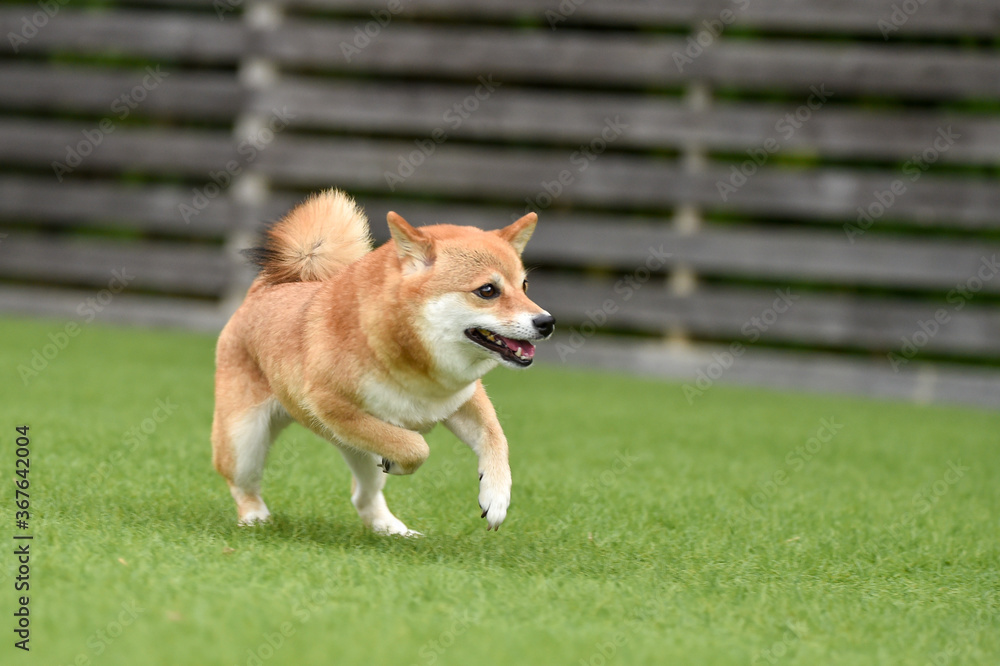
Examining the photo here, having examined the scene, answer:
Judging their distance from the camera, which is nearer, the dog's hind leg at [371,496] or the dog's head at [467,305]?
the dog's head at [467,305]

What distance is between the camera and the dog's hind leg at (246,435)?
134 inches

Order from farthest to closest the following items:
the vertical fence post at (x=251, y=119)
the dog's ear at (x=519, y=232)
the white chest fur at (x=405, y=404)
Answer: the vertical fence post at (x=251, y=119)
the dog's ear at (x=519, y=232)
the white chest fur at (x=405, y=404)

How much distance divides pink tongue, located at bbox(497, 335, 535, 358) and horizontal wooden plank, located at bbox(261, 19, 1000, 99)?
6196 millimetres

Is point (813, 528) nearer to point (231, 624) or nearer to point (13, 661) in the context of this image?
point (231, 624)

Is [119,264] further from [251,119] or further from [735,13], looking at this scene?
[735,13]

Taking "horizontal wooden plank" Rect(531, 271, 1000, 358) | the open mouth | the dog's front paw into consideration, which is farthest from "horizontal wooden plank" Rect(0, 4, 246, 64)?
the dog's front paw

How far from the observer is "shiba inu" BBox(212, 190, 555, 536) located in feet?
9.88

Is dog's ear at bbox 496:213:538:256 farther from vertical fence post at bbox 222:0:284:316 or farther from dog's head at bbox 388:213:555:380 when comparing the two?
vertical fence post at bbox 222:0:284:316

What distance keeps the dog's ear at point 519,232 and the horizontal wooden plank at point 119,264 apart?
6587mm

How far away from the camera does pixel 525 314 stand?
298cm

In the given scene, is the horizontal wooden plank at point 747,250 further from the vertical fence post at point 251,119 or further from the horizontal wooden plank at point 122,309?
the horizontal wooden plank at point 122,309

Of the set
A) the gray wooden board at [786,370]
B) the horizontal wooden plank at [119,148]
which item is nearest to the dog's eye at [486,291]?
the gray wooden board at [786,370]

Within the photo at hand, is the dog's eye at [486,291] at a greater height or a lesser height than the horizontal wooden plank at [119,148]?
lesser

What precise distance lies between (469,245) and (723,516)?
1407 millimetres
